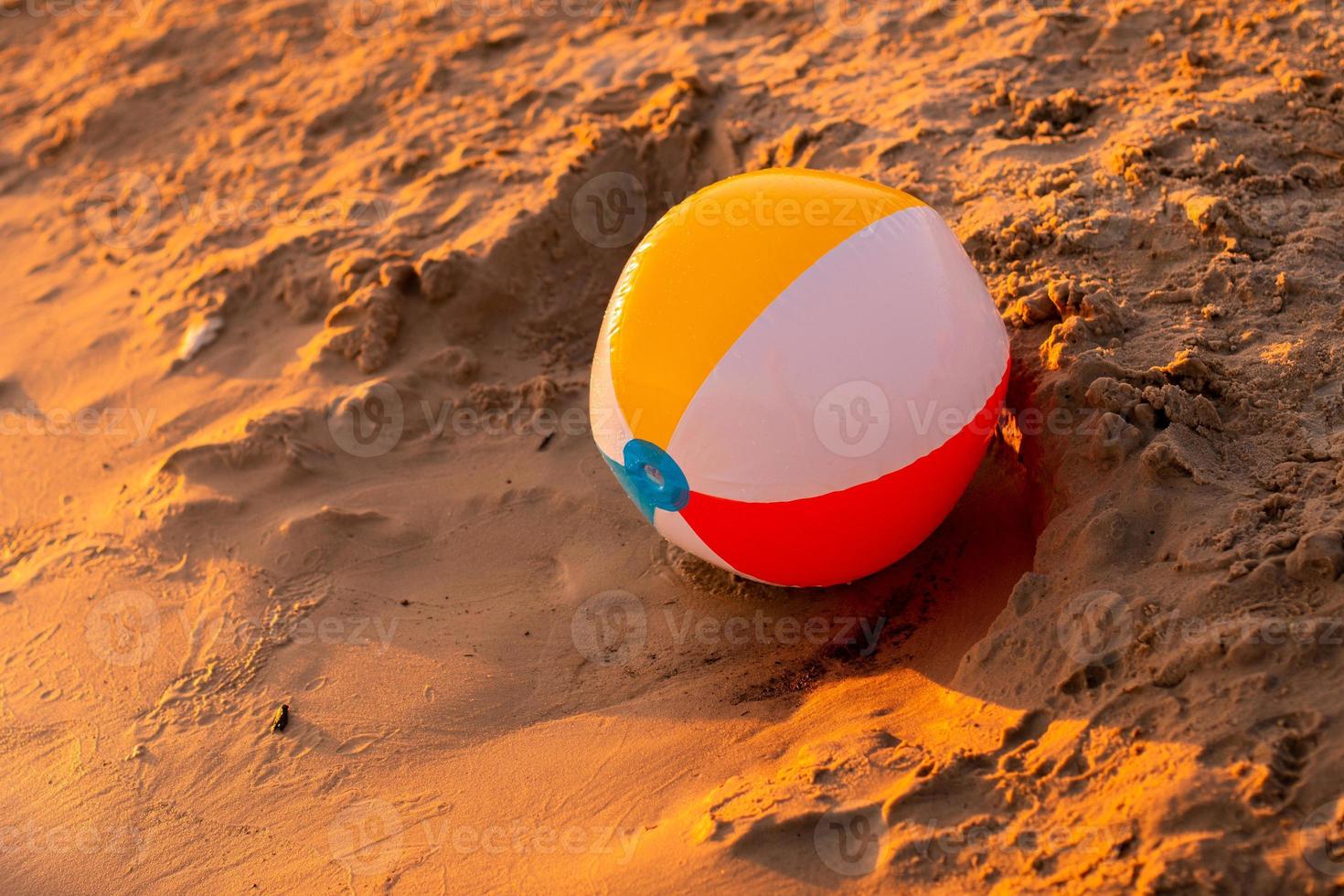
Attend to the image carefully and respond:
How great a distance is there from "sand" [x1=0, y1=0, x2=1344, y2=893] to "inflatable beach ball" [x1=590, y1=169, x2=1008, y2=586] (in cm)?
52

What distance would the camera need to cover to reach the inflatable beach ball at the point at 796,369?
11.6 feet

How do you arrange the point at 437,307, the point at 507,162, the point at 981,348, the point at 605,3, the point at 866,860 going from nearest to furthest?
1. the point at 866,860
2. the point at 981,348
3. the point at 437,307
4. the point at 507,162
5. the point at 605,3

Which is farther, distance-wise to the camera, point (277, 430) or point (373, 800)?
point (277, 430)

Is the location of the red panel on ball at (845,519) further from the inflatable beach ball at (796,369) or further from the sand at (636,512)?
the sand at (636,512)

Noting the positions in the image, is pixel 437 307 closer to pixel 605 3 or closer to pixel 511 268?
pixel 511 268

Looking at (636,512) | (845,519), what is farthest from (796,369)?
(636,512)

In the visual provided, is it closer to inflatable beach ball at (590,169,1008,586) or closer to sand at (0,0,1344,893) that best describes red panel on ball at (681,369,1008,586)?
inflatable beach ball at (590,169,1008,586)

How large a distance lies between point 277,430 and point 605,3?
3614 mm

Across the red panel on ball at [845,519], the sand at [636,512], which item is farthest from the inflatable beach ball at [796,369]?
the sand at [636,512]

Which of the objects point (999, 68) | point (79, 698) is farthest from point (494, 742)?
point (999, 68)

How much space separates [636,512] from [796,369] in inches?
61.7

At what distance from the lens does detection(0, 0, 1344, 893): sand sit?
3.27 m

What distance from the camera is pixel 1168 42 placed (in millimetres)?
5711

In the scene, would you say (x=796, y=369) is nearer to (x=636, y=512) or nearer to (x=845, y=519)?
(x=845, y=519)
